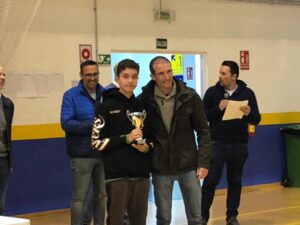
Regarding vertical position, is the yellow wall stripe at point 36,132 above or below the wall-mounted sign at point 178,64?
below

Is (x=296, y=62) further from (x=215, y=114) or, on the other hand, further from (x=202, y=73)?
(x=215, y=114)

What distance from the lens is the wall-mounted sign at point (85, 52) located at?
723cm

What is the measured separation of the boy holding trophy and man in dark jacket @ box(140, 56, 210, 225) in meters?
0.24

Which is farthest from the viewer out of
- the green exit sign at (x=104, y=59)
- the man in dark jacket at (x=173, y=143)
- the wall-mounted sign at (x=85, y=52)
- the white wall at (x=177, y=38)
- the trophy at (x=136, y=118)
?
the green exit sign at (x=104, y=59)

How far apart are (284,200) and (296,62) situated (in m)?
2.70

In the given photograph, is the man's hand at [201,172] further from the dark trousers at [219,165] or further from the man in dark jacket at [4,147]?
the man in dark jacket at [4,147]

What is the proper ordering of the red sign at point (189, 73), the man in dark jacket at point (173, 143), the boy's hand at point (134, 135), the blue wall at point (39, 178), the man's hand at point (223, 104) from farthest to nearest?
the red sign at point (189, 73)
the blue wall at point (39, 178)
the man's hand at point (223, 104)
the man in dark jacket at point (173, 143)
the boy's hand at point (134, 135)

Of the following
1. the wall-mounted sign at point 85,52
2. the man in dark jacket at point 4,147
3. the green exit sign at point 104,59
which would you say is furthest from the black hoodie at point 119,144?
the green exit sign at point 104,59

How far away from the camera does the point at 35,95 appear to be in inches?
271

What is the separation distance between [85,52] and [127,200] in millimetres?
3799

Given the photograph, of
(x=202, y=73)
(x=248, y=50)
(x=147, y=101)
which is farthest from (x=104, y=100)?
(x=248, y=50)

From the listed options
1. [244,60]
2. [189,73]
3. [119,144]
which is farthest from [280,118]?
[119,144]

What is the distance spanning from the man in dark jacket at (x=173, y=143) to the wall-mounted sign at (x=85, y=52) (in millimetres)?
3226

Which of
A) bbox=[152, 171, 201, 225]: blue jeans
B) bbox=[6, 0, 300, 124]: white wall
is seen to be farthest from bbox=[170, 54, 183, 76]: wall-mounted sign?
bbox=[152, 171, 201, 225]: blue jeans
